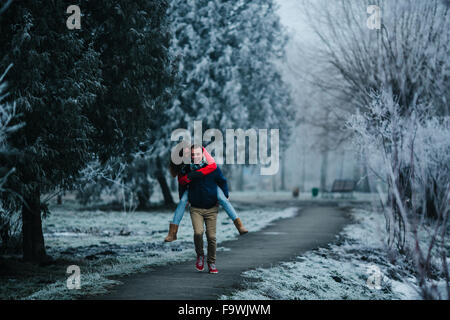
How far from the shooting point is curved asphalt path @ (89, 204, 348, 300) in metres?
7.25

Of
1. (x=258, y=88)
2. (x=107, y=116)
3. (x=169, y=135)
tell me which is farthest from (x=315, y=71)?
(x=107, y=116)

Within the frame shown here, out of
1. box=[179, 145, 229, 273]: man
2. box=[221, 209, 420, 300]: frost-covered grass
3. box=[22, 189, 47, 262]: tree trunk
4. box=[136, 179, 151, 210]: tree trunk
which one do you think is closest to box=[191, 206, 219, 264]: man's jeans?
box=[179, 145, 229, 273]: man

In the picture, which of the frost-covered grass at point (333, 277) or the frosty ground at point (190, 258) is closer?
the frosty ground at point (190, 258)

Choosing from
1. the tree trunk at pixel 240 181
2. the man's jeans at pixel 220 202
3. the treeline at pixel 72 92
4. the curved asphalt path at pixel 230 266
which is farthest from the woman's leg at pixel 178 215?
the tree trunk at pixel 240 181

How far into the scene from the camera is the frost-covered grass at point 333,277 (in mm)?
8180

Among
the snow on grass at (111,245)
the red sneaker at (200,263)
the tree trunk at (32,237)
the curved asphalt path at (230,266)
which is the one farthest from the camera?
the tree trunk at (32,237)

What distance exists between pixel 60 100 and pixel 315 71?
19.3 m

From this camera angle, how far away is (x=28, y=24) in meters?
8.26

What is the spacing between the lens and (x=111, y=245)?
14539 millimetres

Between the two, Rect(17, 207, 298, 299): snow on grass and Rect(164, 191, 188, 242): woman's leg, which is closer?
Rect(17, 207, 298, 299): snow on grass

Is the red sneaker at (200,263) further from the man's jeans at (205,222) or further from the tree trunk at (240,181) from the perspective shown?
the tree trunk at (240,181)

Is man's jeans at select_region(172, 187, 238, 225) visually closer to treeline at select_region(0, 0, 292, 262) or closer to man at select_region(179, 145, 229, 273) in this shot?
man at select_region(179, 145, 229, 273)

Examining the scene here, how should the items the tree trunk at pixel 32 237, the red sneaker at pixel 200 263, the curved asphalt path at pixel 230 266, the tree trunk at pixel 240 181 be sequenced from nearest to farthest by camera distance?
the curved asphalt path at pixel 230 266
the red sneaker at pixel 200 263
the tree trunk at pixel 32 237
the tree trunk at pixel 240 181

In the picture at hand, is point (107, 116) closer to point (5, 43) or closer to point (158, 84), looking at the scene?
point (158, 84)
